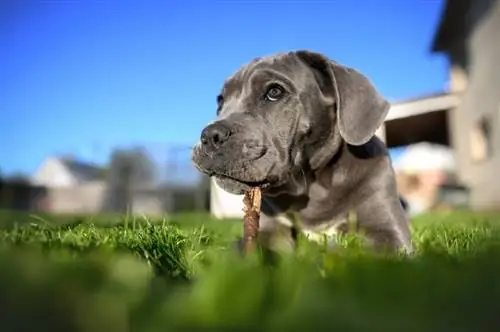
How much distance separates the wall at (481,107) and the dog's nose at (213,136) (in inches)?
485

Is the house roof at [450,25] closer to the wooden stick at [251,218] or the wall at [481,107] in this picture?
the wall at [481,107]

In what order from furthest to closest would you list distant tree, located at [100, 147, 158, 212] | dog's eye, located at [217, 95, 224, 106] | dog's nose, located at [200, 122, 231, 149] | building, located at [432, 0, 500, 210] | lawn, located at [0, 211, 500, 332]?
1. distant tree, located at [100, 147, 158, 212]
2. building, located at [432, 0, 500, 210]
3. dog's eye, located at [217, 95, 224, 106]
4. dog's nose, located at [200, 122, 231, 149]
5. lawn, located at [0, 211, 500, 332]

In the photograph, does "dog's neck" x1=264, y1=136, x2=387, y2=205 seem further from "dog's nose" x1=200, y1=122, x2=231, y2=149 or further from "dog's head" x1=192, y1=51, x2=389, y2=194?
"dog's nose" x1=200, y1=122, x2=231, y2=149

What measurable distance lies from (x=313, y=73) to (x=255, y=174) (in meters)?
0.81

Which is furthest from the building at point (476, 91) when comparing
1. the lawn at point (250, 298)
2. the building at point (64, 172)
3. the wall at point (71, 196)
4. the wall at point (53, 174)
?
the wall at point (53, 174)

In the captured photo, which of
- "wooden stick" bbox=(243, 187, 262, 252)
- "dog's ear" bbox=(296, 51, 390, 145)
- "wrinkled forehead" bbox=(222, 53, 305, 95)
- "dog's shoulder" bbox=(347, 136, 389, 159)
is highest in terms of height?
"wrinkled forehead" bbox=(222, 53, 305, 95)

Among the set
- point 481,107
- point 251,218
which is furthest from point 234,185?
point 481,107

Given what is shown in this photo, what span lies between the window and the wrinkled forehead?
13542mm

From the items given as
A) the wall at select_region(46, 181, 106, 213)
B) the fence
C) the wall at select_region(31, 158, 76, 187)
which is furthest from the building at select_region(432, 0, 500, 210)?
the wall at select_region(31, 158, 76, 187)

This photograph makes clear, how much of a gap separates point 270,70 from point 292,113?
0.28m

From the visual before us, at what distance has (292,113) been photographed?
2850 millimetres

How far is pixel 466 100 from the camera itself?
16.3 metres

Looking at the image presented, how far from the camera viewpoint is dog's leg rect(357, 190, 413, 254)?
2709 millimetres

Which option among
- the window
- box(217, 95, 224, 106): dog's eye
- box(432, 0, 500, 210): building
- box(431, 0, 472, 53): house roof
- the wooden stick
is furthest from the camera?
box(431, 0, 472, 53): house roof
